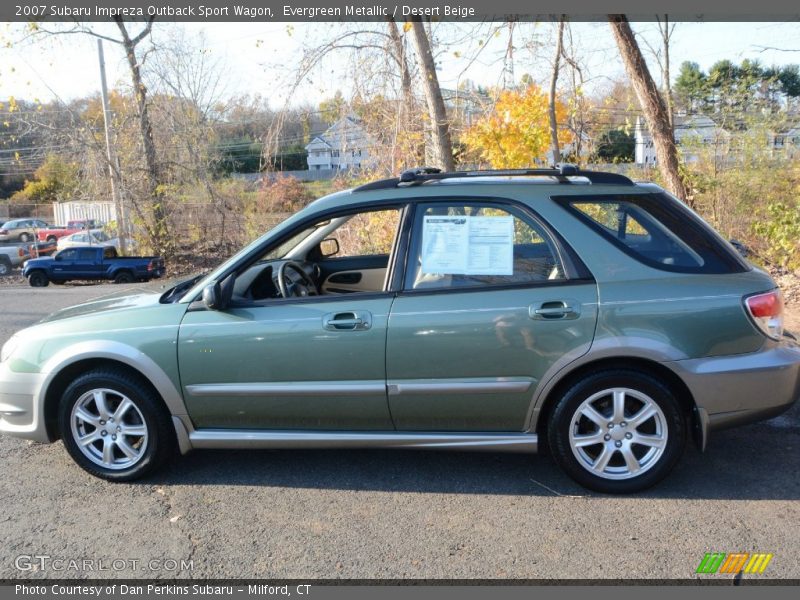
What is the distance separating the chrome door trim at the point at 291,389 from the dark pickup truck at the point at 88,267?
2035 cm

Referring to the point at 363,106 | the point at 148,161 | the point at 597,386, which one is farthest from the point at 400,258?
the point at 148,161

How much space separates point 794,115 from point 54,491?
12522mm

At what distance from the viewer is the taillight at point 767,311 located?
3645 mm

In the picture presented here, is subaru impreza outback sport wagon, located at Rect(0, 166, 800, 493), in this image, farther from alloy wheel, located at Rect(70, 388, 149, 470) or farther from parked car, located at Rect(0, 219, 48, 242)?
parked car, located at Rect(0, 219, 48, 242)

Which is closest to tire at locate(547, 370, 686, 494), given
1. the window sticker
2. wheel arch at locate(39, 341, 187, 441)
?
the window sticker

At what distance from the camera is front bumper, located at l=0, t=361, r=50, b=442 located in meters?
4.12

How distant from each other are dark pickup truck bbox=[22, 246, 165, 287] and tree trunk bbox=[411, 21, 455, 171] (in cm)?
1526

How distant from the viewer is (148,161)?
2498 cm

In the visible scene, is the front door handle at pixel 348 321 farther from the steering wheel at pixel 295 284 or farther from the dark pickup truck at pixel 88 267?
the dark pickup truck at pixel 88 267

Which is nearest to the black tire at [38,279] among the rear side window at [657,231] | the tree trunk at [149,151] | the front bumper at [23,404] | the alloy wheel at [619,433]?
the tree trunk at [149,151]

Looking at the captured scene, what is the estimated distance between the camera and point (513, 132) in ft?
34.7

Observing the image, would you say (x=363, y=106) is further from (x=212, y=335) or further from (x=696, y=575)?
(x=696, y=575)

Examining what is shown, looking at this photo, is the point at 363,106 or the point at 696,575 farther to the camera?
the point at 363,106

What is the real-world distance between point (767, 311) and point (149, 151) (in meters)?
24.7
